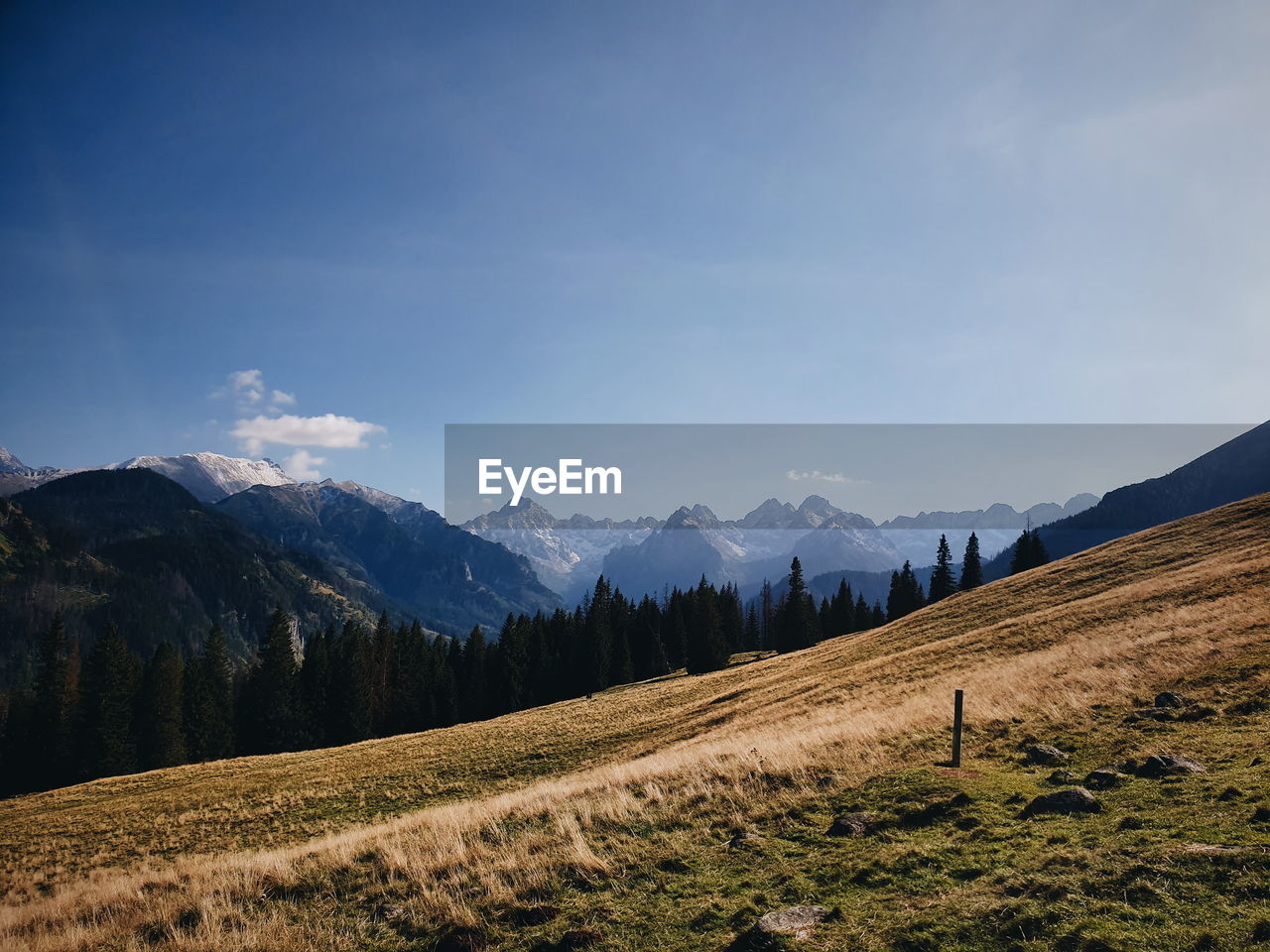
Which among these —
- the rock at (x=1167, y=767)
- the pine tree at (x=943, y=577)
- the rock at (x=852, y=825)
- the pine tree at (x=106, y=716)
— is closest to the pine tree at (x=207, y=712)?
the pine tree at (x=106, y=716)

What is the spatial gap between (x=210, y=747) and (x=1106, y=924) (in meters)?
81.9

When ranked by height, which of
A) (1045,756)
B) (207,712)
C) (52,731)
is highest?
(1045,756)

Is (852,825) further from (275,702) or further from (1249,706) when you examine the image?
(275,702)

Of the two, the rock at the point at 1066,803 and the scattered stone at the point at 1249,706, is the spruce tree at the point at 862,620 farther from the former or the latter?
the rock at the point at 1066,803

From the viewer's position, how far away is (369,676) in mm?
73062

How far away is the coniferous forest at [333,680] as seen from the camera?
194ft

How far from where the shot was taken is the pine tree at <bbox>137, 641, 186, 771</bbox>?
5981 cm

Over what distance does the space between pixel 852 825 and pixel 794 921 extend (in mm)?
3770

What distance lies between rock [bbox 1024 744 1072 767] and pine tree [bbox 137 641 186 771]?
75.4 meters

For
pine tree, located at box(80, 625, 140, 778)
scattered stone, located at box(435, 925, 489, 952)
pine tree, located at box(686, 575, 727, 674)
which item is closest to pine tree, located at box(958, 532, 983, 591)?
pine tree, located at box(686, 575, 727, 674)

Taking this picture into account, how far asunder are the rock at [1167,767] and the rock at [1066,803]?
183 centimetres

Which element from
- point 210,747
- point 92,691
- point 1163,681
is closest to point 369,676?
point 210,747

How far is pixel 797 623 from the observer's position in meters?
83.8

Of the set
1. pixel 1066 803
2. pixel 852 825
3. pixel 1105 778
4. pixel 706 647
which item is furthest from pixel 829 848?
pixel 706 647
